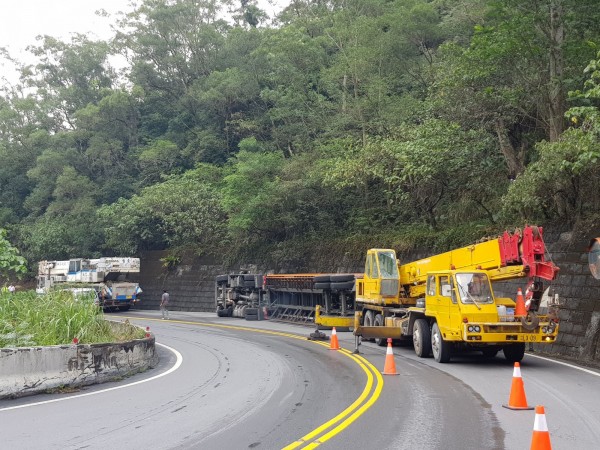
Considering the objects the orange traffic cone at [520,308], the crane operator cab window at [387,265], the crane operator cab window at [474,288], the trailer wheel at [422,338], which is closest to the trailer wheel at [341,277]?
the crane operator cab window at [387,265]

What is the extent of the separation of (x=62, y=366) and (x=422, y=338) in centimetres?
925

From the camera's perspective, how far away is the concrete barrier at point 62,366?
40.1 ft

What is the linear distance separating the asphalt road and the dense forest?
6162 millimetres

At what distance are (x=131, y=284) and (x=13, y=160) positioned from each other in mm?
31850

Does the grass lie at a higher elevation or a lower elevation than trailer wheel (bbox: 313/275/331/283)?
lower

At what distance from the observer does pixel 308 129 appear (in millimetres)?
44094

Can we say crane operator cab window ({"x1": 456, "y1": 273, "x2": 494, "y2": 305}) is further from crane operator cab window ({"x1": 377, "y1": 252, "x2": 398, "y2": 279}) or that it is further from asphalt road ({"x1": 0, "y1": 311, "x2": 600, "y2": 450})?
crane operator cab window ({"x1": 377, "y1": 252, "x2": 398, "y2": 279})

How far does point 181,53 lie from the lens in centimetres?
6406

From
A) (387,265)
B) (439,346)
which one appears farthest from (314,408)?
(387,265)

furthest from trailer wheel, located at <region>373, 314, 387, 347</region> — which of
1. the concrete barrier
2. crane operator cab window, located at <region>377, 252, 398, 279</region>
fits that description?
the concrete barrier

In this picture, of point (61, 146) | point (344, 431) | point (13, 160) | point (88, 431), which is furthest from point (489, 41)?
point (13, 160)

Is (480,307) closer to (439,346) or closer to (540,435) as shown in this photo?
(439,346)

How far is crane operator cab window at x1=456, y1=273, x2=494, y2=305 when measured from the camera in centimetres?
1576

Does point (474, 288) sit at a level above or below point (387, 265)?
below
